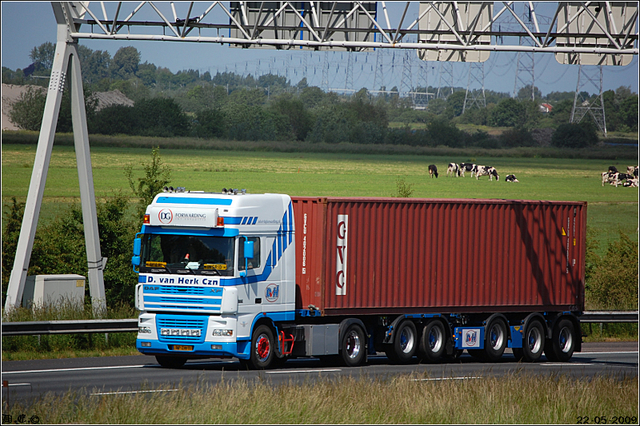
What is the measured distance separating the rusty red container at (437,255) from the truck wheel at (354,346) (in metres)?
0.39

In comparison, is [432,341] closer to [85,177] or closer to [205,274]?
[205,274]

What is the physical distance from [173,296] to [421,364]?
5.99m

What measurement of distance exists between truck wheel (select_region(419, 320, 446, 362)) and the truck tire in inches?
131

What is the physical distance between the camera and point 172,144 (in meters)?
61.8

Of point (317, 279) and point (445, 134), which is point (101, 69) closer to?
point (445, 134)

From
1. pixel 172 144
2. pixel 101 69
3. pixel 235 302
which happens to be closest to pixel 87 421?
pixel 235 302

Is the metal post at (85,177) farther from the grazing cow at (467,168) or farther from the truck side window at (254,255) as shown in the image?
the grazing cow at (467,168)

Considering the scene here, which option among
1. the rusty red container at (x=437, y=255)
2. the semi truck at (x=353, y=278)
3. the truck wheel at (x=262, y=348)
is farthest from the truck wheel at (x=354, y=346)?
the truck wheel at (x=262, y=348)

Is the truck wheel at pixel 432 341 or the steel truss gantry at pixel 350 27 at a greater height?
the steel truss gantry at pixel 350 27

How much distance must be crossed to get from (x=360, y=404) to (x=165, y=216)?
6490 mm

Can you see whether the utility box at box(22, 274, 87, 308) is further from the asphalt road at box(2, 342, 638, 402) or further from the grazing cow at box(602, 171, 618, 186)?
the grazing cow at box(602, 171, 618, 186)

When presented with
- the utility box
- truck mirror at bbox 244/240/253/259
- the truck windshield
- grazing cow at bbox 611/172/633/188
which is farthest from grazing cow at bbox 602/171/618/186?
the truck windshield

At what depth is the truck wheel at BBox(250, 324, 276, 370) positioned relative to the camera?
15594mm

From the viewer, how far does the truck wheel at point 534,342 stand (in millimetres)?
19641
